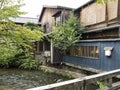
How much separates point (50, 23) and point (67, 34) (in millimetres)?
9430

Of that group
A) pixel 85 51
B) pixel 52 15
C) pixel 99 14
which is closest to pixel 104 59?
pixel 85 51

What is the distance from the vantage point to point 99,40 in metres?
10.1

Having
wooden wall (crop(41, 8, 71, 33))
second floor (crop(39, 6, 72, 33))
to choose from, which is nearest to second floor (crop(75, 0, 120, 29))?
second floor (crop(39, 6, 72, 33))

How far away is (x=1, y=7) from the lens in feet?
30.2

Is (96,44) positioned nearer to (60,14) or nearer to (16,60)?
(60,14)

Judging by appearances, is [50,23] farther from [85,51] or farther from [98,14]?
[85,51]

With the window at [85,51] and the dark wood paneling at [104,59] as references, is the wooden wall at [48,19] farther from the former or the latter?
the dark wood paneling at [104,59]

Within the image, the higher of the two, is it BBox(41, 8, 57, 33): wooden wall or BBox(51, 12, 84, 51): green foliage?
BBox(41, 8, 57, 33): wooden wall

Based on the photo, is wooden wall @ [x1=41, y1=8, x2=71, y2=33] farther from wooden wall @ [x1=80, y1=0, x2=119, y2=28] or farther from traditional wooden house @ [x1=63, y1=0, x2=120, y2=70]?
wooden wall @ [x1=80, y1=0, x2=119, y2=28]

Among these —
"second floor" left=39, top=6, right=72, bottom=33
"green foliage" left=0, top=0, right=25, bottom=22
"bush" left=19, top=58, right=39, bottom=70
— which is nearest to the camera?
"green foliage" left=0, top=0, right=25, bottom=22

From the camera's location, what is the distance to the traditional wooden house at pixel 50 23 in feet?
49.5

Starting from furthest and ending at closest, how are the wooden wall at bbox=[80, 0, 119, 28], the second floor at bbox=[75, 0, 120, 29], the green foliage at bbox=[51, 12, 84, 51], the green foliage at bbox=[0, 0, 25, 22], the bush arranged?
1. the bush
2. the green foliage at bbox=[51, 12, 84, 51]
3. the wooden wall at bbox=[80, 0, 119, 28]
4. the second floor at bbox=[75, 0, 120, 29]
5. the green foliage at bbox=[0, 0, 25, 22]

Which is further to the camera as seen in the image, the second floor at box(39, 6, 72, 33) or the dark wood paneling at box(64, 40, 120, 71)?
the second floor at box(39, 6, 72, 33)

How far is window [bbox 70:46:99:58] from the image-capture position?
10.6 meters
